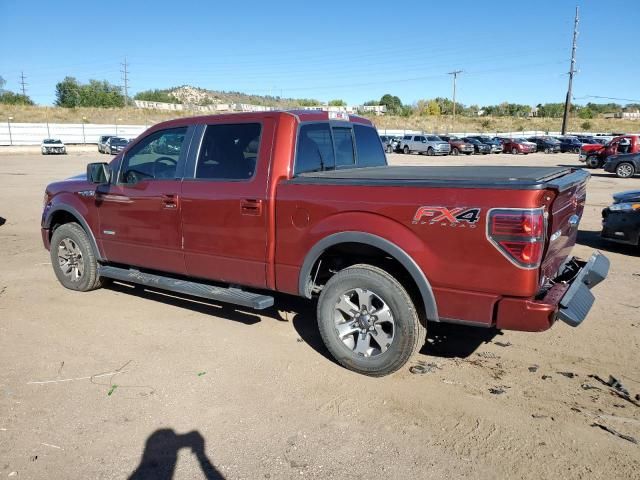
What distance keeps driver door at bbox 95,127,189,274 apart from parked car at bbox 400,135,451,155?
39.8 metres

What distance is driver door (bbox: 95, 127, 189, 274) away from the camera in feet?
16.6

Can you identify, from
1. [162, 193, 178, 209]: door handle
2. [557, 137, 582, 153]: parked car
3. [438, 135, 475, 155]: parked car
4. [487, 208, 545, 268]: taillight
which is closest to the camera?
[487, 208, 545, 268]: taillight

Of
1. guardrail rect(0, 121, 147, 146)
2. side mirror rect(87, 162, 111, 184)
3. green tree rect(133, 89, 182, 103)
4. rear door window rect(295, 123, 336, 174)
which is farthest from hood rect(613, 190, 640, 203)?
green tree rect(133, 89, 182, 103)

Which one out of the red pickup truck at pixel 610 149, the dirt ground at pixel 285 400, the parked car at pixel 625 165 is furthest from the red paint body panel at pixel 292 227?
the red pickup truck at pixel 610 149

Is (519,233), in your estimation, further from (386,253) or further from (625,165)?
(625,165)

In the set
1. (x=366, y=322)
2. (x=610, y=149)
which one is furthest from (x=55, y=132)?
(x=366, y=322)

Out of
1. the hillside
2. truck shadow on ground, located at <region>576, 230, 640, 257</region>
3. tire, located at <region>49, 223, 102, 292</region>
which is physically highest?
the hillside

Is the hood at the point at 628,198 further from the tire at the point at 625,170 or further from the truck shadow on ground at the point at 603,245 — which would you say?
the tire at the point at 625,170

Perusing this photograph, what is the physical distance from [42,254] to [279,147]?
5673 mm

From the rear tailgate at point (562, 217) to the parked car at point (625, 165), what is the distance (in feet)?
65.1

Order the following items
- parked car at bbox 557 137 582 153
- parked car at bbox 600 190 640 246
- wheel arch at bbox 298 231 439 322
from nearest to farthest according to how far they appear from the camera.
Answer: wheel arch at bbox 298 231 439 322, parked car at bbox 600 190 640 246, parked car at bbox 557 137 582 153

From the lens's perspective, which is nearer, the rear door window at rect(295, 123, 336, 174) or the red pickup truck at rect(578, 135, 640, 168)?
the rear door window at rect(295, 123, 336, 174)

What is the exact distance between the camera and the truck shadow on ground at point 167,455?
2953 mm

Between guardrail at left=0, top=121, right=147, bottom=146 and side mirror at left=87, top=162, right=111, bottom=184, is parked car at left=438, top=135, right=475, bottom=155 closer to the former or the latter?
guardrail at left=0, top=121, right=147, bottom=146
